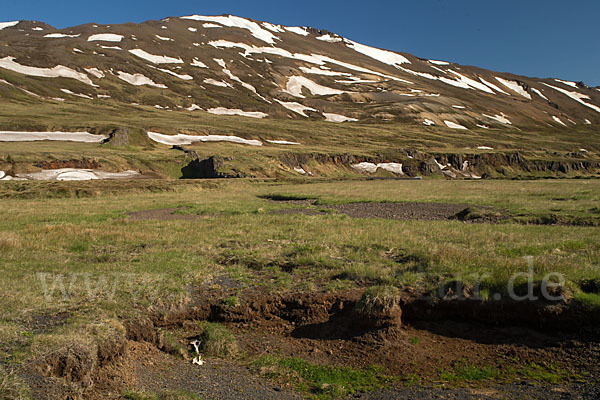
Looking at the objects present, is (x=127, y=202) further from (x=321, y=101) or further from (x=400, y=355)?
(x=321, y=101)

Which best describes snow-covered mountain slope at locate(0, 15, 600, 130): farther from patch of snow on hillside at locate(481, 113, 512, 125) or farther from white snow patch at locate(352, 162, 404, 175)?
white snow patch at locate(352, 162, 404, 175)

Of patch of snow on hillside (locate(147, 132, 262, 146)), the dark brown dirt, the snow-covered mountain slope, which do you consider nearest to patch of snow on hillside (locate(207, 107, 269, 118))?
the snow-covered mountain slope

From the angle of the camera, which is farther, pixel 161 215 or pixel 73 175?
pixel 73 175

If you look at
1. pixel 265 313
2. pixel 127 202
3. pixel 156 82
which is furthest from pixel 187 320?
pixel 156 82

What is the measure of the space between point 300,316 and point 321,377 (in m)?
2.00

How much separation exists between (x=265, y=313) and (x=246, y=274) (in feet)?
5.89

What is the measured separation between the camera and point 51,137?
192ft

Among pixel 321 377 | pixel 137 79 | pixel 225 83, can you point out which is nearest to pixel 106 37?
pixel 137 79

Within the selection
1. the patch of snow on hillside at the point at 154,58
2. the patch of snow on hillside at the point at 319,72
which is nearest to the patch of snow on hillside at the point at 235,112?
the patch of snow on hillside at the point at 154,58

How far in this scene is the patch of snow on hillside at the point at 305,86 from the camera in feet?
494

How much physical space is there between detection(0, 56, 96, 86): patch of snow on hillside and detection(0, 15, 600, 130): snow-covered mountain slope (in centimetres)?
25

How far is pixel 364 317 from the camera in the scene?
307 inches

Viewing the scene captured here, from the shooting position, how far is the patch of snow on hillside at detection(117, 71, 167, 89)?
122750 millimetres

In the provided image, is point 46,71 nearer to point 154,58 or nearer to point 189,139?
point 154,58
